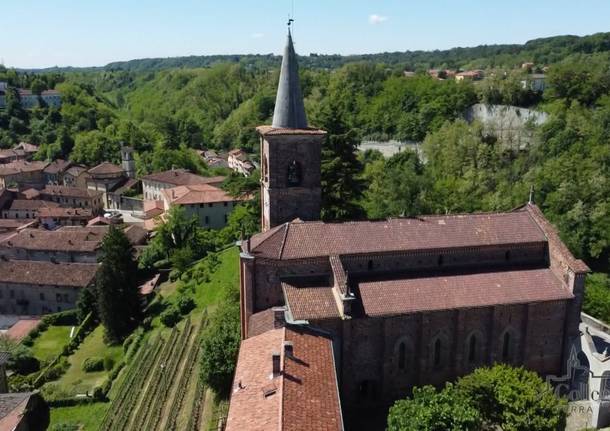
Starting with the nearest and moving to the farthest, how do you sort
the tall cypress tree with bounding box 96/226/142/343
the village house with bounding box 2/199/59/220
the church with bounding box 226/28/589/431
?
the church with bounding box 226/28/589/431
the tall cypress tree with bounding box 96/226/142/343
the village house with bounding box 2/199/59/220

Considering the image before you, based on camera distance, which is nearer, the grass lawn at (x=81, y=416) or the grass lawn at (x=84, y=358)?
the grass lawn at (x=81, y=416)

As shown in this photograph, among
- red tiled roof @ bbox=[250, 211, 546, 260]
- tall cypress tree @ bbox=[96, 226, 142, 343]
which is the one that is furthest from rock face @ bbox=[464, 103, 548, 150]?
tall cypress tree @ bbox=[96, 226, 142, 343]

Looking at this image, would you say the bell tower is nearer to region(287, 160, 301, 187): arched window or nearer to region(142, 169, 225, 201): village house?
region(287, 160, 301, 187): arched window

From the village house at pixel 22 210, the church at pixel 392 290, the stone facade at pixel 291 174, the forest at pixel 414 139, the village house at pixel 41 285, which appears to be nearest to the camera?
the church at pixel 392 290

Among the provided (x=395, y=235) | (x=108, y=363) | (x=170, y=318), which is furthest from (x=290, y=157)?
(x=108, y=363)

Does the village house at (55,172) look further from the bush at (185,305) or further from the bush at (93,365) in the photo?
the bush at (185,305)

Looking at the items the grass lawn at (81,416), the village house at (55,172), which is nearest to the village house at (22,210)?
the village house at (55,172)

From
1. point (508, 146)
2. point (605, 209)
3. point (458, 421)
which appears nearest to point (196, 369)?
point (458, 421)
